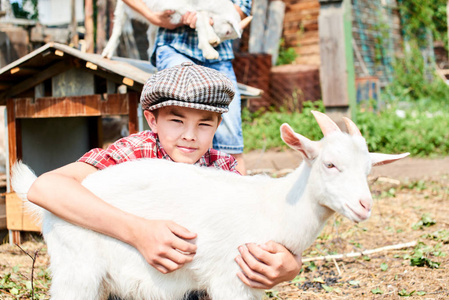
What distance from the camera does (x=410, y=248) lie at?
3545 millimetres

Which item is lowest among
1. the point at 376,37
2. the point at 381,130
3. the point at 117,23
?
the point at 381,130

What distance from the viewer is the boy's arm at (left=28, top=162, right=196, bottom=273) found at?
5.65ft

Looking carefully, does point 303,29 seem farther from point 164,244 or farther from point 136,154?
point 164,244

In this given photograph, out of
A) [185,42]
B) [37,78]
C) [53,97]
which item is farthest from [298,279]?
[37,78]

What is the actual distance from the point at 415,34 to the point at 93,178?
13.3 m

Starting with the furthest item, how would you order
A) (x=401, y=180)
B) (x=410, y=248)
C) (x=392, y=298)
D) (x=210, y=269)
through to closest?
(x=401, y=180) → (x=410, y=248) → (x=392, y=298) → (x=210, y=269)

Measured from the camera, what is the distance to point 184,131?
2.01 metres

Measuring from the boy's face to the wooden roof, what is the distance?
1330 millimetres

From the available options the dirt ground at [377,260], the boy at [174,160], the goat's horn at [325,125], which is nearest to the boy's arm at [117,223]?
the boy at [174,160]

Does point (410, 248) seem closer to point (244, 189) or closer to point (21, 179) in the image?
point (244, 189)

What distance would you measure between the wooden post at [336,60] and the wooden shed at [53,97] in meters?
0.92

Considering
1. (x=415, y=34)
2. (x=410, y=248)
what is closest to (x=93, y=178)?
(x=410, y=248)

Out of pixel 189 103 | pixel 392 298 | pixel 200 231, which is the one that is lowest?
pixel 392 298

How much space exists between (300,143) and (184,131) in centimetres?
56
